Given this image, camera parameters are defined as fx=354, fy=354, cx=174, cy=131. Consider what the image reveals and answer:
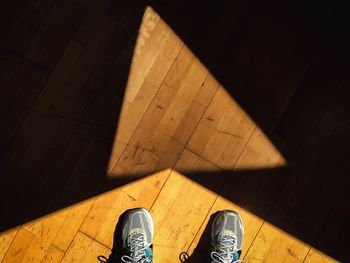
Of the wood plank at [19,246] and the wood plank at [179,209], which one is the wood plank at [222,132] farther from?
the wood plank at [19,246]

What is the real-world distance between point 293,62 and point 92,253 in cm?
150

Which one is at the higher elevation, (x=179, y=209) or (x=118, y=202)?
(x=179, y=209)

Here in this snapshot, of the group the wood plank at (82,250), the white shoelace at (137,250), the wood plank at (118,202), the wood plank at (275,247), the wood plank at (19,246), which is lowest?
the wood plank at (19,246)

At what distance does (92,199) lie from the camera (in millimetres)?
1868

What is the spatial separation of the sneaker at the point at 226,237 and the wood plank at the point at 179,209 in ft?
0.30

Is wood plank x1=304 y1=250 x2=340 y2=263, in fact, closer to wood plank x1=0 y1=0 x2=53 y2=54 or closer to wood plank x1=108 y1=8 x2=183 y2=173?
wood plank x1=108 y1=8 x2=183 y2=173

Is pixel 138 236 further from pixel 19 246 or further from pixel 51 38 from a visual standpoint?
pixel 51 38

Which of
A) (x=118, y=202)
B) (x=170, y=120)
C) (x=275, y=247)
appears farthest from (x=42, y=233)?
(x=275, y=247)

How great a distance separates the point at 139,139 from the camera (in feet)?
6.21

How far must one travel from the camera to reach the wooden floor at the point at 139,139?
6.10 feet

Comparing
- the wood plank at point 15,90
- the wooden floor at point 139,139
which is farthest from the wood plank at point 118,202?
the wood plank at point 15,90

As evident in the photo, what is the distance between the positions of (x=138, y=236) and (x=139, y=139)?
0.51 m

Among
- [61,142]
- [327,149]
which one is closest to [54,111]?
[61,142]

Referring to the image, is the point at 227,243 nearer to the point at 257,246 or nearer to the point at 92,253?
the point at 257,246
